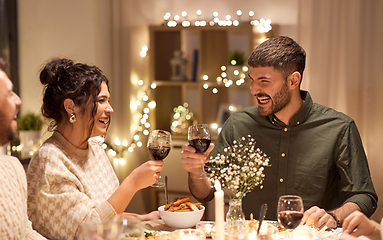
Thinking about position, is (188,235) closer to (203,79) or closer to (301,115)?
(301,115)

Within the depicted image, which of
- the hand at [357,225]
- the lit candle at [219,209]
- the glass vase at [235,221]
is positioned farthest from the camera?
the hand at [357,225]

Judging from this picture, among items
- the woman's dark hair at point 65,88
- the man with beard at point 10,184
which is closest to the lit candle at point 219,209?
the man with beard at point 10,184

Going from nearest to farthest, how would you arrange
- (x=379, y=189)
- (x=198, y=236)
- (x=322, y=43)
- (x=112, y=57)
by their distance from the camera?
(x=198, y=236)
(x=379, y=189)
(x=322, y=43)
(x=112, y=57)

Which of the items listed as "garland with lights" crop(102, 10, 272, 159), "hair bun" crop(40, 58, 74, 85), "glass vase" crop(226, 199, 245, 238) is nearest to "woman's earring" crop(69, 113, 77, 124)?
"hair bun" crop(40, 58, 74, 85)

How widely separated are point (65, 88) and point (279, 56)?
42.3 inches

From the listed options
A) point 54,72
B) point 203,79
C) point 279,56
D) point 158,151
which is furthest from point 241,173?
point 203,79

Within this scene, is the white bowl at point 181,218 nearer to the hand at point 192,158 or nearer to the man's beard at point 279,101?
the hand at point 192,158

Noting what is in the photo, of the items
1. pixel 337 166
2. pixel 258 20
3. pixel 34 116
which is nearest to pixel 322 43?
pixel 258 20

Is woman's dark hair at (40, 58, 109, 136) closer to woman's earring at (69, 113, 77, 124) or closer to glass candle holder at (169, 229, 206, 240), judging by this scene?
woman's earring at (69, 113, 77, 124)

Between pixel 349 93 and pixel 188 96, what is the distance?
170 cm

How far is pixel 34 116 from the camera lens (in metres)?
3.46

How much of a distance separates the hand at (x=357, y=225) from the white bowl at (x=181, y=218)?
0.54 metres

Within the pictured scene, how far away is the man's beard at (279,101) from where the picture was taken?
203 cm

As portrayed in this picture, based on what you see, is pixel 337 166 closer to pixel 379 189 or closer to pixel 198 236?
pixel 198 236
